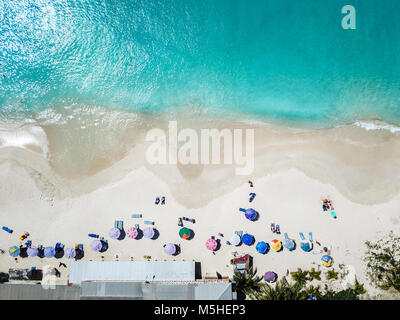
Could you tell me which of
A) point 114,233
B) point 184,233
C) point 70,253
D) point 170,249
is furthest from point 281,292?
point 70,253

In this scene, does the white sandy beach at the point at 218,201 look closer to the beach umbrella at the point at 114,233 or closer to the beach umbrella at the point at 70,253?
the beach umbrella at the point at 114,233

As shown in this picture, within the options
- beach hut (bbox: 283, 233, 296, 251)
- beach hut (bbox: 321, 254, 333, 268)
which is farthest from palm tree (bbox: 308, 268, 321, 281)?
beach hut (bbox: 283, 233, 296, 251)

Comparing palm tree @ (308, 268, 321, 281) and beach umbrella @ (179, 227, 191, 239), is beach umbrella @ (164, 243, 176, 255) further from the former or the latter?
palm tree @ (308, 268, 321, 281)

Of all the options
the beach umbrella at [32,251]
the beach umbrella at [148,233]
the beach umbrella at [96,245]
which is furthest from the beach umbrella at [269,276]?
the beach umbrella at [32,251]
